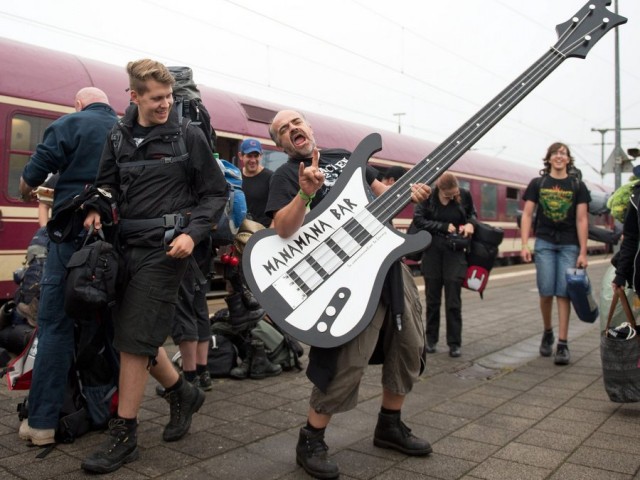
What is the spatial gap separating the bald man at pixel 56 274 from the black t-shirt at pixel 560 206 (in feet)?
12.3

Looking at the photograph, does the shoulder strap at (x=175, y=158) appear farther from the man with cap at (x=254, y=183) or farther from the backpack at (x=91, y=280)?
the man with cap at (x=254, y=183)

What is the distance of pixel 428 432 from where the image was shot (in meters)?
3.48

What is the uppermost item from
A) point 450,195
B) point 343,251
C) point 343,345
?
point 450,195

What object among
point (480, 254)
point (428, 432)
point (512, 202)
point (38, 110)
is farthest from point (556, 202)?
point (512, 202)

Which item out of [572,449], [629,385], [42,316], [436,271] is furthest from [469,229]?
[42,316]

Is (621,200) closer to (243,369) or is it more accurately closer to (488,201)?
(243,369)

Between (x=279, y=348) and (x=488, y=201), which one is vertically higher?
(x=488, y=201)

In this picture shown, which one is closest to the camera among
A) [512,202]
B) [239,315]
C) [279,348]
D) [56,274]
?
[56,274]

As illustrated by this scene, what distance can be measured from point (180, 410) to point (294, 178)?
1.34 meters

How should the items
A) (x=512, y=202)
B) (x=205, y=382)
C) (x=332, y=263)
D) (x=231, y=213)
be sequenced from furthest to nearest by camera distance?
(x=512, y=202) → (x=205, y=382) → (x=231, y=213) → (x=332, y=263)

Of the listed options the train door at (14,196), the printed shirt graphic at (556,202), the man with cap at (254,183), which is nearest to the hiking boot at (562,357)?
the printed shirt graphic at (556,202)

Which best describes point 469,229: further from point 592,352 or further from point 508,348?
point 592,352

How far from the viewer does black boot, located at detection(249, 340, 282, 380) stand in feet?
15.0

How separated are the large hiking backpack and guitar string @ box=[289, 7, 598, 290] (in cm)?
123
